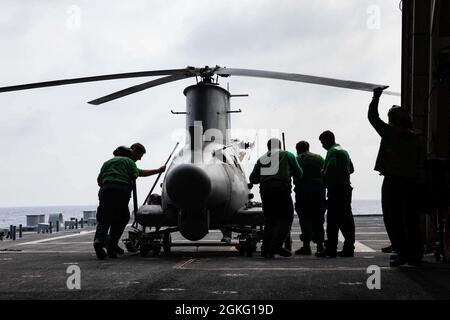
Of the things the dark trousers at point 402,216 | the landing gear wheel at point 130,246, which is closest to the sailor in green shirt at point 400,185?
the dark trousers at point 402,216

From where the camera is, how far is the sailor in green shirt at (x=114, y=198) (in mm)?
9789

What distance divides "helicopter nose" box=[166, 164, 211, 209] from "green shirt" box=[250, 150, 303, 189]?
1099 mm

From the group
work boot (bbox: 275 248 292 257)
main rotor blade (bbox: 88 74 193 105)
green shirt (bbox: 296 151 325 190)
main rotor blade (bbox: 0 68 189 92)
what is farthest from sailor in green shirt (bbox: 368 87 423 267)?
main rotor blade (bbox: 88 74 193 105)

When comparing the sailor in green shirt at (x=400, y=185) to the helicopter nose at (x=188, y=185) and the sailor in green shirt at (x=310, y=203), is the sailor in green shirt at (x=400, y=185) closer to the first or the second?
the helicopter nose at (x=188, y=185)

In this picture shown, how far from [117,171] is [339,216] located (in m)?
3.87

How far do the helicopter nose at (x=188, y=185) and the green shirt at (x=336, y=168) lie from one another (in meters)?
2.05

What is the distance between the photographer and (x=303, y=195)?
34.6 feet

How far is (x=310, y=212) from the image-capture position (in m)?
10.5

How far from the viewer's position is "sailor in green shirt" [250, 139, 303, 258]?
9.66m

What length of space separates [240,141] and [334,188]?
376cm

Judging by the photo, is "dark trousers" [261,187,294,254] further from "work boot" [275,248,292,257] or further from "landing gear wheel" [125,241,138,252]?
"landing gear wheel" [125,241,138,252]

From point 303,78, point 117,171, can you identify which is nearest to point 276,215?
point 303,78

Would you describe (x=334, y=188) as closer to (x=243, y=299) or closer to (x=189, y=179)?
(x=189, y=179)
